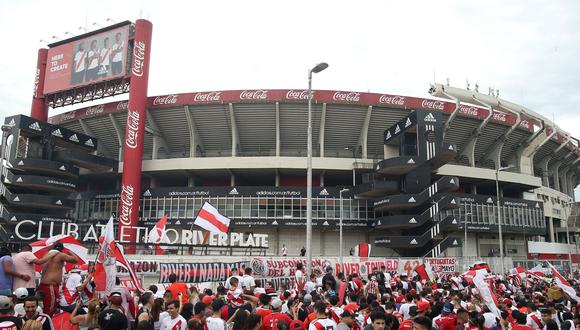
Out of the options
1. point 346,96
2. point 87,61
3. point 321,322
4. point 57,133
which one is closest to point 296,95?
point 346,96

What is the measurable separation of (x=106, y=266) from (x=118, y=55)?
50438 millimetres

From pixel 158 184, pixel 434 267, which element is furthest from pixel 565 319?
pixel 158 184

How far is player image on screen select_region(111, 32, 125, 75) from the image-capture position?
176 ft

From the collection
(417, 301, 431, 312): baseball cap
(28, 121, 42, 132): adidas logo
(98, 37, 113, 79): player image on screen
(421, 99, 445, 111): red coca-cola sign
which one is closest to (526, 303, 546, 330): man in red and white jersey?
(417, 301, 431, 312): baseball cap

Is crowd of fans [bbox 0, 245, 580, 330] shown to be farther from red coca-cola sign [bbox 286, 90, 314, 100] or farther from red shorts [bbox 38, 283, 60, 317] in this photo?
A: red coca-cola sign [bbox 286, 90, 314, 100]

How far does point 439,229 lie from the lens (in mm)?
47031

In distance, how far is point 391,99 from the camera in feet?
172

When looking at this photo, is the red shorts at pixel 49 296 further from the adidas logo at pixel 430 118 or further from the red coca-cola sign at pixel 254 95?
the red coca-cola sign at pixel 254 95

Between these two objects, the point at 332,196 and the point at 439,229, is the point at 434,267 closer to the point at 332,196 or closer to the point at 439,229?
the point at 439,229

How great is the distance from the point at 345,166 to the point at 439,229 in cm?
1220

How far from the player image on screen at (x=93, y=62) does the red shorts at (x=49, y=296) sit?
5150cm

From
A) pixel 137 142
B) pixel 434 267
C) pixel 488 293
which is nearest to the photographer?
pixel 488 293

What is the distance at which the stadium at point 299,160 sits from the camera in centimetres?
5234

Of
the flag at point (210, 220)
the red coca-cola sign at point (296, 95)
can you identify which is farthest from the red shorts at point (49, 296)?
the red coca-cola sign at point (296, 95)
